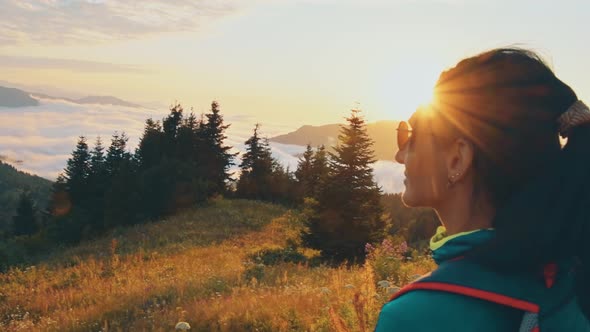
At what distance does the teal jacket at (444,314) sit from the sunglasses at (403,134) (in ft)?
2.40

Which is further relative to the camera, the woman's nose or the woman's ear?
the woman's nose

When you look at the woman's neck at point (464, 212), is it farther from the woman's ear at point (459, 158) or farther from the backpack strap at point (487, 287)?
the backpack strap at point (487, 287)

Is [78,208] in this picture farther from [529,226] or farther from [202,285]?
[529,226]

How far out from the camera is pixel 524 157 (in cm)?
156

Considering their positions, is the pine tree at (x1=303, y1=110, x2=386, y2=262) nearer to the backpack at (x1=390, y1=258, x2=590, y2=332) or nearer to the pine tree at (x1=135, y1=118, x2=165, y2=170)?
the backpack at (x1=390, y1=258, x2=590, y2=332)

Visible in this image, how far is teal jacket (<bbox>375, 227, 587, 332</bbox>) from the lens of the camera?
1.32 metres

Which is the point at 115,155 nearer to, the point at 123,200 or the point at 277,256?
the point at 123,200

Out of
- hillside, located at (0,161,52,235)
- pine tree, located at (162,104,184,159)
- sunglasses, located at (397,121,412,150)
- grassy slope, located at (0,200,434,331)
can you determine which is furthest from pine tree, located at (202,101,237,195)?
hillside, located at (0,161,52,235)

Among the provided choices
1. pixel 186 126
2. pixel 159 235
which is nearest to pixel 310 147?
pixel 186 126

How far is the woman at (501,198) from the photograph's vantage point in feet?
4.47

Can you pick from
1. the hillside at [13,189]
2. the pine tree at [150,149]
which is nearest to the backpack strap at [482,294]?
the pine tree at [150,149]

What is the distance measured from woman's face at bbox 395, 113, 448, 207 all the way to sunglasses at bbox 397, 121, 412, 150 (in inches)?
2.7

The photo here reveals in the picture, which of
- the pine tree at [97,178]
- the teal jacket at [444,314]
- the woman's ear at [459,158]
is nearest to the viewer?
the teal jacket at [444,314]

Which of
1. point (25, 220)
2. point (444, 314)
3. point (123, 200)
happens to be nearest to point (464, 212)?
point (444, 314)
